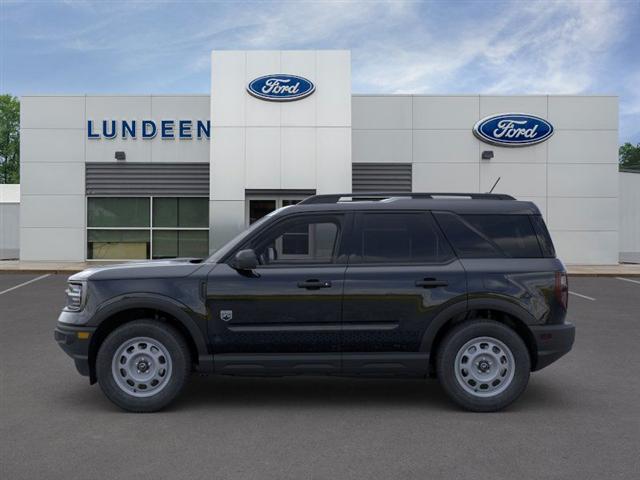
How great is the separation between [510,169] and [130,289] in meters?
19.0

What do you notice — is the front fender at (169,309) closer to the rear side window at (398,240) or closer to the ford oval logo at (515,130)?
the rear side window at (398,240)

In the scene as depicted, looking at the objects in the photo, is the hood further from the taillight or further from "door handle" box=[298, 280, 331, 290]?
the taillight

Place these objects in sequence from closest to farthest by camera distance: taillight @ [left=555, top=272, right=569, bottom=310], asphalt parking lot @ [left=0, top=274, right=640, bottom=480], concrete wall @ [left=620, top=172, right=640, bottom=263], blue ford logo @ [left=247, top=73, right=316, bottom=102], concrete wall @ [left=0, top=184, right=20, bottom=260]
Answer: asphalt parking lot @ [left=0, top=274, right=640, bottom=480] → taillight @ [left=555, top=272, right=569, bottom=310] → blue ford logo @ [left=247, top=73, right=316, bottom=102] → concrete wall @ [left=620, top=172, right=640, bottom=263] → concrete wall @ [left=0, top=184, right=20, bottom=260]

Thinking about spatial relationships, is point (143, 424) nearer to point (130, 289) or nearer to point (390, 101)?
point (130, 289)

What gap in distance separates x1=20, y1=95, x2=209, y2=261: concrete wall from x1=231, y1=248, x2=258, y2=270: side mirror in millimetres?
17879

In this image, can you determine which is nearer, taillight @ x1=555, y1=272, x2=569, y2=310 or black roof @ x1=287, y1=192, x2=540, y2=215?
taillight @ x1=555, y1=272, x2=569, y2=310

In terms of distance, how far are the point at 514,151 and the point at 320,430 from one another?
19.3 m

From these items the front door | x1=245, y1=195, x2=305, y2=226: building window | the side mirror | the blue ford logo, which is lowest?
the front door

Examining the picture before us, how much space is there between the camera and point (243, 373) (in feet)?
17.6

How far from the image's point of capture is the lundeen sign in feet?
73.5

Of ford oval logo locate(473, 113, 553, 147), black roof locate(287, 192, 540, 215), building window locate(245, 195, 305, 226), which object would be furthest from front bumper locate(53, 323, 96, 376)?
ford oval logo locate(473, 113, 553, 147)

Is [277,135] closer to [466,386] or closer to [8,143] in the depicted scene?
[466,386]

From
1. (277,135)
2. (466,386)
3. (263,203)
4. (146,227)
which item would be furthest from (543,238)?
(146,227)

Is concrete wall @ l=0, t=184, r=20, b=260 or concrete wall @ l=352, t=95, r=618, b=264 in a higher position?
concrete wall @ l=352, t=95, r=618, b=264
